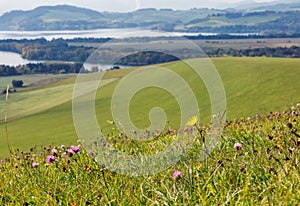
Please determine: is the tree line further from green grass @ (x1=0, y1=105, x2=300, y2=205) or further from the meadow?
green grass @ (x1=0, y1=105, x2=300, y2=205)

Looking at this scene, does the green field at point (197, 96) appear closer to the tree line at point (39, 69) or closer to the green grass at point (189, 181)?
the green grass at point (189, 181)

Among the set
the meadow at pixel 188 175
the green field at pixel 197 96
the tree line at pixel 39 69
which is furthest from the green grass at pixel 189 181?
the tree line at pixel 39 69

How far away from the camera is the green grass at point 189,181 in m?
2.60

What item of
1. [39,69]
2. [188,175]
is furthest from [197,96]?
A: [39,69]

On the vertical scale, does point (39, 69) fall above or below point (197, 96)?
below

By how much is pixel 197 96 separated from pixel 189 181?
176 feet

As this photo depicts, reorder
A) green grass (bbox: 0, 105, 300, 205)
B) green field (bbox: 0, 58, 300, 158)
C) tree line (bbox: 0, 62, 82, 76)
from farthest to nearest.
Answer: tree line (bbox: 0, 62, 82, 76) < green field (bbox: 0, 58, 300, 158) < green grass (bbox: 0, 105, 300, 205)

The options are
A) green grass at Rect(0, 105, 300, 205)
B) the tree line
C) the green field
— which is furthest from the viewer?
the tree line

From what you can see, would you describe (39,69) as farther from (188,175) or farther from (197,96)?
(188,175)

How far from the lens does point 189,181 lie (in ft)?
9.82

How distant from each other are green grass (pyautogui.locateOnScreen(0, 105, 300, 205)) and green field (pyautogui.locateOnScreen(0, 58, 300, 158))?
4092 centimetres

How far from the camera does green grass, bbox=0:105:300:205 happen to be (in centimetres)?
260

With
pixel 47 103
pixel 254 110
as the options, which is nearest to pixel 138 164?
pixel 254 110

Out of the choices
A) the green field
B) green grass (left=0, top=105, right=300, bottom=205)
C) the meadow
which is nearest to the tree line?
the green field
